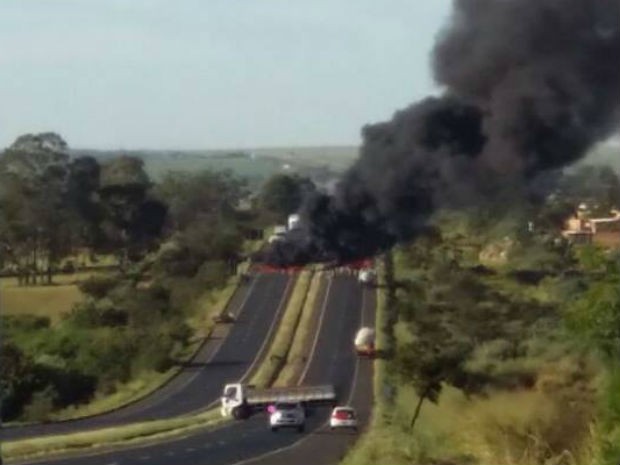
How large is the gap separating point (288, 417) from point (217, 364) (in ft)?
8.27

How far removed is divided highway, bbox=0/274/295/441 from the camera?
21500mm

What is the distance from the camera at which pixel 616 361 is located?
17594 mm

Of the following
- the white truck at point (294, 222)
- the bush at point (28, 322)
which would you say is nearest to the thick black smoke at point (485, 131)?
the white truck at point (294, 222)

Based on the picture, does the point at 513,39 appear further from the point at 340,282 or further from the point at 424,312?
the point at 424,312

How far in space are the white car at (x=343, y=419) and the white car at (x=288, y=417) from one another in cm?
46

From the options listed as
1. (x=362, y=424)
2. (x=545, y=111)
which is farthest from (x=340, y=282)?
(x=545, y=111)

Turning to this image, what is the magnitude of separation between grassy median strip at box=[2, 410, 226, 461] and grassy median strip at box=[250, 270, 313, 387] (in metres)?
0.98

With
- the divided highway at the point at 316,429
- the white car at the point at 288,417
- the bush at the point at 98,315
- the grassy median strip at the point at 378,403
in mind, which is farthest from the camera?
the bush at the point at 98,315

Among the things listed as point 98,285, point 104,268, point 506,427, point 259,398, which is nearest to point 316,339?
point 259,398

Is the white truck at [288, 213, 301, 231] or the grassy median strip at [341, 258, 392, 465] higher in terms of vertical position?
the white truck at [288, 213, 301, 231]

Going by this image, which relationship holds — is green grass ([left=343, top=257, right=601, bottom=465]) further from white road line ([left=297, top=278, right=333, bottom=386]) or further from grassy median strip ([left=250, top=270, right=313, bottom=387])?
grassy median strip ([left=250, top=270, right=313, bottom=387])

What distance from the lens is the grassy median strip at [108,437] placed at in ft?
64.0

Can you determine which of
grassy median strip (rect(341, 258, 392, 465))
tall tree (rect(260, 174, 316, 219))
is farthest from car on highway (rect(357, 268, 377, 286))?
tall tree (rect(260, 174, 316, 219))

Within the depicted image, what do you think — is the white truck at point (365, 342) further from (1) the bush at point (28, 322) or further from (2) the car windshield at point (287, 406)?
(1) the bush at point (28, 322)
